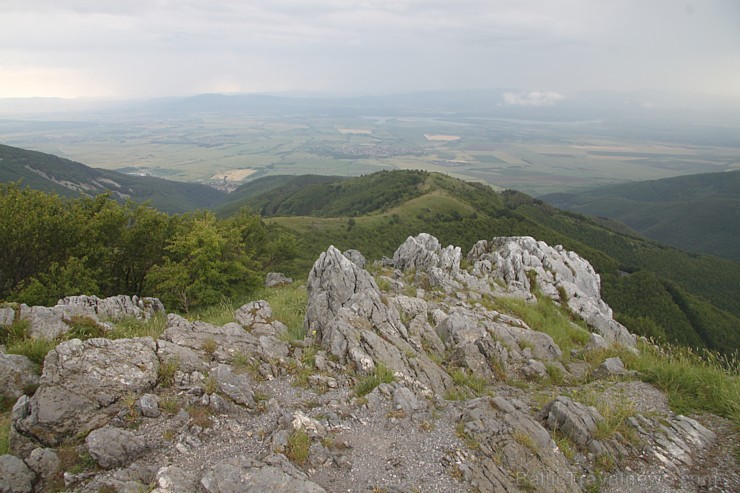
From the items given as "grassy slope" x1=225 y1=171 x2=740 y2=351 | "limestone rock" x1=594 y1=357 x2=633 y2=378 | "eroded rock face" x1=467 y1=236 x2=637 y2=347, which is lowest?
"grassy slope" x1=225 y1=171 x2=740 y2=351

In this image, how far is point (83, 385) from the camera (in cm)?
759

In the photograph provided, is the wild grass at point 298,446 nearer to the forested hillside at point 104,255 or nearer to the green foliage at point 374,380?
the green foliage at point 374,380

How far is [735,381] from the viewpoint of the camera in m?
9.65

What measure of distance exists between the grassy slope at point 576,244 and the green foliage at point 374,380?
3924 centimetres

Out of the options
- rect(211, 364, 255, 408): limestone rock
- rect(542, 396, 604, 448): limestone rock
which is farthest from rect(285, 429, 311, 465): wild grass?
rect(542, 396, 604, 448): limestone rock

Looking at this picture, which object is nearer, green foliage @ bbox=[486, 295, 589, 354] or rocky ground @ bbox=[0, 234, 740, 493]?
rocky ground @ bbox=[0, 234, 740, 493]

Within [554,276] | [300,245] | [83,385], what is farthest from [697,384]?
[300,245]

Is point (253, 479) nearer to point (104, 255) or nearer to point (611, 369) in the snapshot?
point (611, 369)

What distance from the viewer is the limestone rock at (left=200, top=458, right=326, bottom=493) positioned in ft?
19.4

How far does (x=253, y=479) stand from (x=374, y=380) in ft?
13.3

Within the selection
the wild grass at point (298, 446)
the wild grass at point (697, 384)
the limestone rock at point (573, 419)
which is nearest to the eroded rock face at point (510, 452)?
the limestone rock at point (573, 419)

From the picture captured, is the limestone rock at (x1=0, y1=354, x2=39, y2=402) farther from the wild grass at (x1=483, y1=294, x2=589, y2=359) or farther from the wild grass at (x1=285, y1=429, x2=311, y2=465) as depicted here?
the wild grass at (x1=483, y1=294, x2=589, y2=359)

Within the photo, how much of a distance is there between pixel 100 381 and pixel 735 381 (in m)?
15.9

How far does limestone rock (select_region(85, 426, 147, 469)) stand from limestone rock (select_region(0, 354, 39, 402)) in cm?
286
